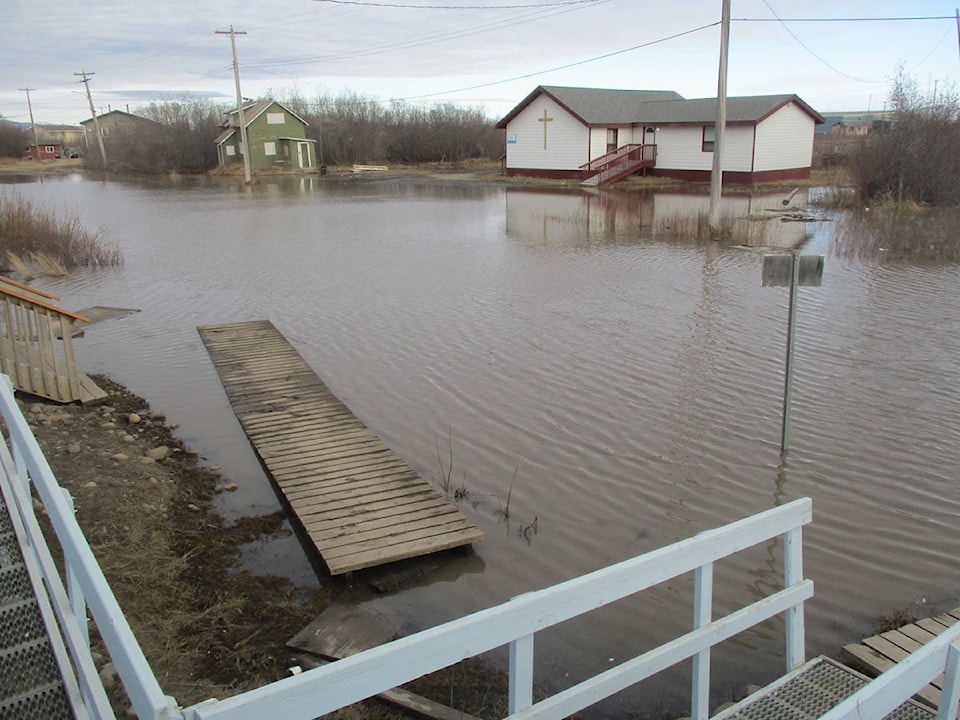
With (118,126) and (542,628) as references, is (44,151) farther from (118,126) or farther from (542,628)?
(542,628)

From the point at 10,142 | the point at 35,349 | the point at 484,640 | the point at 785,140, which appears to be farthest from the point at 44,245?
the point at 10,142

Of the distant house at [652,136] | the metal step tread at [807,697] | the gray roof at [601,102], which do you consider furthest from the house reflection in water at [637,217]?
the metal step tread at [807,697]

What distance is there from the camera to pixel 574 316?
12.4m

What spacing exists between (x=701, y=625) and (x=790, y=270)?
14.9 feet

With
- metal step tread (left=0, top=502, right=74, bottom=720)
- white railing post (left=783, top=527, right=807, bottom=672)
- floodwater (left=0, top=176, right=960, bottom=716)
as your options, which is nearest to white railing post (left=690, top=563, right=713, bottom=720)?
white railing post (left=783, top=527, right=807, bottom=672)

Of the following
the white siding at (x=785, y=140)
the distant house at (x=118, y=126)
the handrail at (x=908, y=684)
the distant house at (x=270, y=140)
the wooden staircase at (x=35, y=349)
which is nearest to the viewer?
the handrail at (x=908, y=684)

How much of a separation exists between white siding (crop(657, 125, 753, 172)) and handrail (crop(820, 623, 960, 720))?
37.6 m

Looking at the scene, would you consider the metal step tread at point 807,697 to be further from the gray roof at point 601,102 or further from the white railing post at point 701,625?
the gray roof at point 601,102

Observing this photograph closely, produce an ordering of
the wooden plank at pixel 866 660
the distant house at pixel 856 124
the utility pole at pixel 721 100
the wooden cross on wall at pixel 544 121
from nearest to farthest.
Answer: the wooden plank at pixel 866 660, the utility pole at pixel 721 100, the distant house at pixel 856 124, the wooden cross on wall at pixel 544 121

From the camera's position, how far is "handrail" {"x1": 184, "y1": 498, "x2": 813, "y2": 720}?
199cm

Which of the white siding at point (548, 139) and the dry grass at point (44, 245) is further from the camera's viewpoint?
the white siding at point (548, 139)

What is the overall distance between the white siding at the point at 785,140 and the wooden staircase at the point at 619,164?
5597 mm

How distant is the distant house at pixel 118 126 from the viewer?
234 ft

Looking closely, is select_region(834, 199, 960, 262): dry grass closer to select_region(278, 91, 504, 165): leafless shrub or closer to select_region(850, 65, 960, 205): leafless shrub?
select_region(850, 65, 960, 205): leafless shrub
